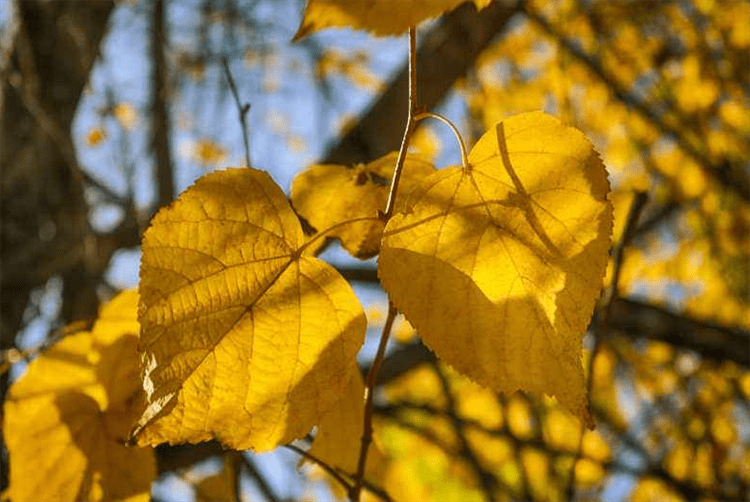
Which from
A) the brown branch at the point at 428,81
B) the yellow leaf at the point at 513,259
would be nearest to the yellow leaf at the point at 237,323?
the yellow leaf at the point at 513,259

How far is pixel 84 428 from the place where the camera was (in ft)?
2.84

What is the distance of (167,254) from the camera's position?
0.57m

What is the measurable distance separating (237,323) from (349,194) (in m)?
0.23

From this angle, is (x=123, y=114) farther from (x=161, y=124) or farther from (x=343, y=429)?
(x=343, y=429)

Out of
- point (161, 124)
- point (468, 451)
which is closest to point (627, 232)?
point (468, 451)

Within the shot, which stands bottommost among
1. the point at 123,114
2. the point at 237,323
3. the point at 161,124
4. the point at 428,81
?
the point at 237,323

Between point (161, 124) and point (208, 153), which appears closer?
point (161, 124)

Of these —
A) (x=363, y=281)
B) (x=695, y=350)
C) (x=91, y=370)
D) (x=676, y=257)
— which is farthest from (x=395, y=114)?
(x=676, y=257)

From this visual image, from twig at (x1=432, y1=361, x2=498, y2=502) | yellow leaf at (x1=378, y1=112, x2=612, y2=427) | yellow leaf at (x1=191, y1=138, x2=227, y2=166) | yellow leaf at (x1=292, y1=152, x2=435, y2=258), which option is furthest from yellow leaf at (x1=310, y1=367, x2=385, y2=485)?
yellow leaf at (x1=191, y1=138, x2=227, y2=166)

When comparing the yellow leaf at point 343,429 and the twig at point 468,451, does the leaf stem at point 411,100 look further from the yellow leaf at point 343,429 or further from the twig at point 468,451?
the twig at point 468,451

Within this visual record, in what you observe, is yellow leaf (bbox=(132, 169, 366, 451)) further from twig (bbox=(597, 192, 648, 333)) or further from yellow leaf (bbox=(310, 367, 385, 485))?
twig (bbox=(597, 192, 648, 333))

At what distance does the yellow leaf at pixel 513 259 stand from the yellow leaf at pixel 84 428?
0.41 meters

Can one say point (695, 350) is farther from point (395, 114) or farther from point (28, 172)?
point (28, 172)

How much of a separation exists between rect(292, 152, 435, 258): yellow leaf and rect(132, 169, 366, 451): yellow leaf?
0.13 m
